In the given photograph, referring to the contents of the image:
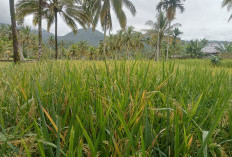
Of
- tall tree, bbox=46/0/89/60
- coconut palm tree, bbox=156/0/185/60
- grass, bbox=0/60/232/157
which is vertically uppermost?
coconut palm tree, bbox=156/0/185/60

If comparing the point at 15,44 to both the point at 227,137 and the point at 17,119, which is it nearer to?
the point at 17,119

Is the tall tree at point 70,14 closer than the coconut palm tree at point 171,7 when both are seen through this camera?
Yes

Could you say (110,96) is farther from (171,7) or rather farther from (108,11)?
(171,7)

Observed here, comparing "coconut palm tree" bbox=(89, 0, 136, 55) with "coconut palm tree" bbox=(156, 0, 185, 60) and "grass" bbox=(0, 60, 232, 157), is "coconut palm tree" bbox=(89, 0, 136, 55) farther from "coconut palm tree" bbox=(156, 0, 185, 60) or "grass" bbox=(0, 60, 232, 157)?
"grass" bbox=(0, 60, 232, 157)

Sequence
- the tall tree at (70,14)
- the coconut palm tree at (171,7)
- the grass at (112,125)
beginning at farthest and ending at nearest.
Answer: the coconut palm tree at (171,7), the tall tree at (70,14), the grass at (112,125)

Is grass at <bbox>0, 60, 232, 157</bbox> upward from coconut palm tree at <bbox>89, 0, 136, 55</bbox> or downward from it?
downward

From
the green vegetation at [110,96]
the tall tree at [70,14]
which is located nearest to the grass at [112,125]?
the green vegetation at [110,96]

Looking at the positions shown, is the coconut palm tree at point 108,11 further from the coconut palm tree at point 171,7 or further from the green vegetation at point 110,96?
the coconut palm tree at point 171,7

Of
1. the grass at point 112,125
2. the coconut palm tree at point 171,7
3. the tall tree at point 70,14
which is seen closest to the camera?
the grass at point 112,125

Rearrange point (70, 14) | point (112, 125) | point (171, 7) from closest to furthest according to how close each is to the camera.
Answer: point (112, 125) < point (70, 14) < point (171, 7)

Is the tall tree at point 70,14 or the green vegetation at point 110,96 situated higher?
the tall tree at point 70,14

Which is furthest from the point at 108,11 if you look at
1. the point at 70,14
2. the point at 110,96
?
the point at 110,96

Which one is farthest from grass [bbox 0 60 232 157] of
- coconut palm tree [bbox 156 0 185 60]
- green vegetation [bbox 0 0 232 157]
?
coconut palm tree [bbox 156 0 185 60]

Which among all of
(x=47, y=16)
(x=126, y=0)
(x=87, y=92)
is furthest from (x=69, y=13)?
(x=87, y=92)
